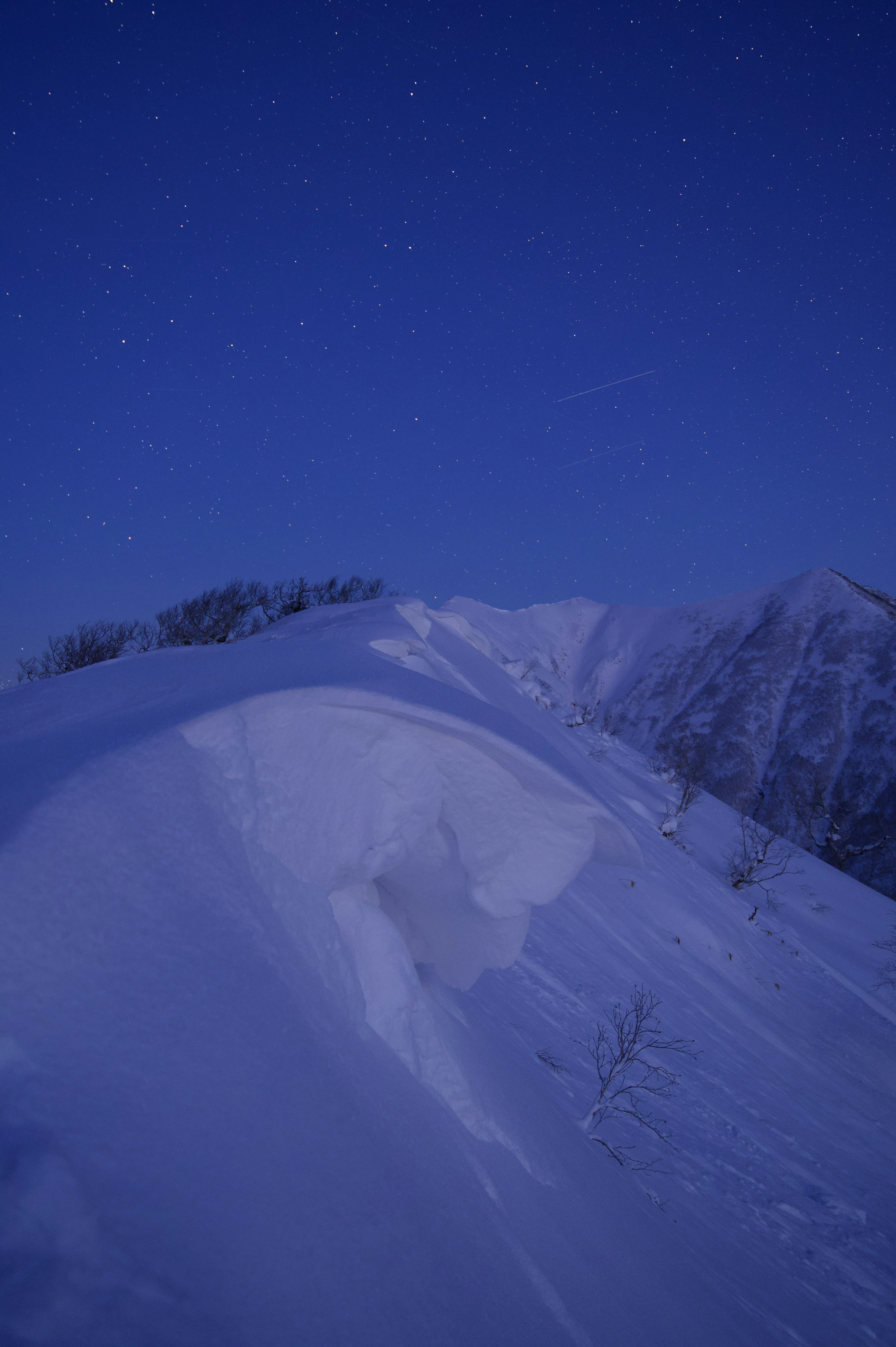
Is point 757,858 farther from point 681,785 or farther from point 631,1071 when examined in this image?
point 631,1071

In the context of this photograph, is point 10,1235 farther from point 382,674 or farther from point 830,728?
point 830,728

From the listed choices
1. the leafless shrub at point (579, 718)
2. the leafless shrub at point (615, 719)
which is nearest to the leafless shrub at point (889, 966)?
the leafless shrub at point (579, 718)

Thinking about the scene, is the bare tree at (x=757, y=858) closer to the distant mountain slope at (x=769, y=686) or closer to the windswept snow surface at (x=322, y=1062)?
the distant mountain slope at (x=769, y=686)

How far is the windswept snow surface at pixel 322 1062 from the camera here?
143 centimetres

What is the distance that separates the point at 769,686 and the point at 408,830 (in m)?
62.7

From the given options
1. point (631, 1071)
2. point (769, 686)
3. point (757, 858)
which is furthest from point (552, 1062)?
point (769, 686)

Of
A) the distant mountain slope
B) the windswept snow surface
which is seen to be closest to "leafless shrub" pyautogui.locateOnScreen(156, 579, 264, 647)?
the distant mountain slope

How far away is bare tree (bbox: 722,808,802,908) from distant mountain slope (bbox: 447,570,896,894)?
27.3 ft

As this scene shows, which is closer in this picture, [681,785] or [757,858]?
[757,858]

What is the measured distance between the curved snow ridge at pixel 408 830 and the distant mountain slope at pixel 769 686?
21816mm

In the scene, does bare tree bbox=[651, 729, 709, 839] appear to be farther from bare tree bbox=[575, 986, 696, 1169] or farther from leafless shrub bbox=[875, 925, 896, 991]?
bare tree bbox=[575, 986, 696, 1169]

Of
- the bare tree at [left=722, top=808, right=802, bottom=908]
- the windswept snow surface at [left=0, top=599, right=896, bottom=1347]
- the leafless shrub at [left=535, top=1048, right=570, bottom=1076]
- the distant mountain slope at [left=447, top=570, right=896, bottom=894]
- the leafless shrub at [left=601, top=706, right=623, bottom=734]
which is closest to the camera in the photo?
the windswept snow surface at [left=0, top=599, right=896, bottom=1347]

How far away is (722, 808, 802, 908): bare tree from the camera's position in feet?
55.9

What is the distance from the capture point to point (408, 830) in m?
3.22
